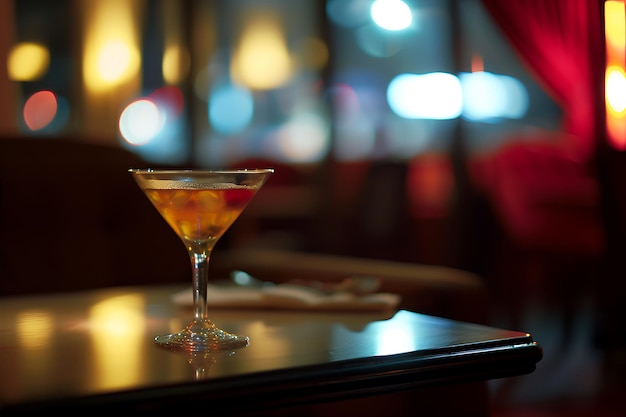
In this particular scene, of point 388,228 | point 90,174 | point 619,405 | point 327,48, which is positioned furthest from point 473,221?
point 90,174

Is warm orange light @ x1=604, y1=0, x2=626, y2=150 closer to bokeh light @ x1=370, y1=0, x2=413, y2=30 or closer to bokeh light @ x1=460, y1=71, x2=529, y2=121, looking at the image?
bokeh light @ x1=460, y1=71, x2=529, y2=121

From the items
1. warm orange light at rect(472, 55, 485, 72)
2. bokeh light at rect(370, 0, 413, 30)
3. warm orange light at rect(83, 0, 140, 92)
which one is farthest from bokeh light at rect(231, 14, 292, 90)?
warm orange light at rect(472, 55, 485, 72)

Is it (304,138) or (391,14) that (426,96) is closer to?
(391,14)

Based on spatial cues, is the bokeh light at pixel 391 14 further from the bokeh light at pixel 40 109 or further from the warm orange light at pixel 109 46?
the bokeh light at pixel 40 109

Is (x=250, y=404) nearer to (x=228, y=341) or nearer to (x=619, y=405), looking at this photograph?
(x=228, y=341)

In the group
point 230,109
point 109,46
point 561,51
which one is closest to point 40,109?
point 109,46

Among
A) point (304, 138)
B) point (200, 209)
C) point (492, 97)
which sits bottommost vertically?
point (200, 209)

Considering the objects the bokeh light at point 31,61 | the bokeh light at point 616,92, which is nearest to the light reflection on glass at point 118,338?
the bokeh light at point 616,92
